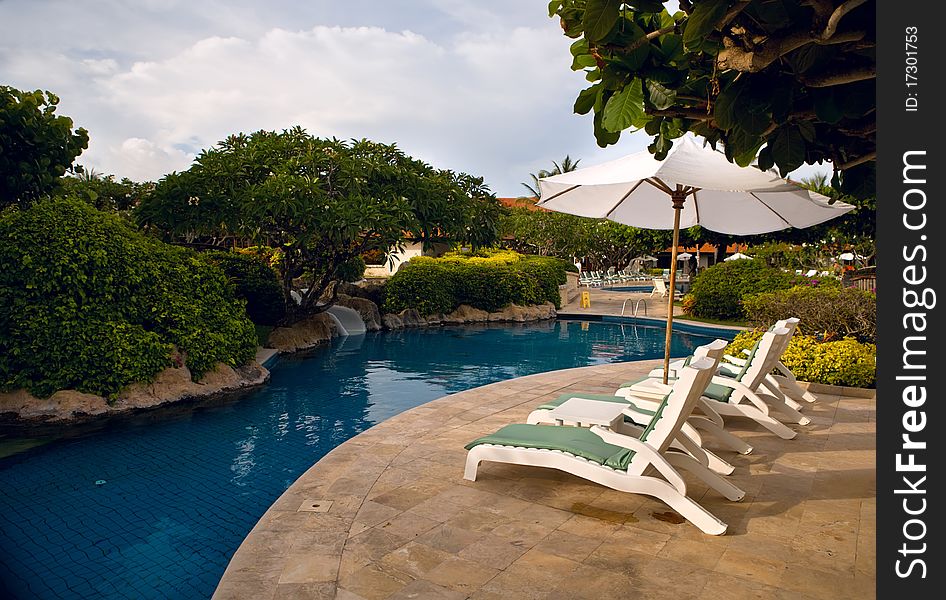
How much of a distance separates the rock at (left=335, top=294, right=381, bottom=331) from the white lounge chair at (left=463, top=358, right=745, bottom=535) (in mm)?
14219

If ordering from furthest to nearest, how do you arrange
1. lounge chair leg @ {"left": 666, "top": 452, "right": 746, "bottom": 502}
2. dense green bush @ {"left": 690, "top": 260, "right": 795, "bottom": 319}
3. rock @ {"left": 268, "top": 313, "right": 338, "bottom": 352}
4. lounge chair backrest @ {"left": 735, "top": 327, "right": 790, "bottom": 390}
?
dense green bush @ {"left": 690, "top": 260, "right": 795, "bottom": 319}, rock @ {"left": 268, "top": 313, "right": 338, "bottom": 352}, lounge chair backrest @ {"left": 735, "top": 327, "right": 790, "bottom": 390}, lounge chair leg @ {"left": 666, "top": 452, "right": 746, "bottom": 502}

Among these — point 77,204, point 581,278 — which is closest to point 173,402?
point 77,204

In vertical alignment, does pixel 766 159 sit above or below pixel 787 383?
above

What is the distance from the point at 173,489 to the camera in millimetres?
5938

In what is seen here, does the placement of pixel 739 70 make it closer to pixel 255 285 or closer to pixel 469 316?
pixel 255 285

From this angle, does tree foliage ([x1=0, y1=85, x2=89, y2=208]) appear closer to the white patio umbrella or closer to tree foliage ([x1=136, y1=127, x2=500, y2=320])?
tree foliage ([x1=136, y1=127, x2=500, y2=320])

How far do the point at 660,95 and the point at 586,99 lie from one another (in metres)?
0.32

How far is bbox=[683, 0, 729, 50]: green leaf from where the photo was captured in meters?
1.94

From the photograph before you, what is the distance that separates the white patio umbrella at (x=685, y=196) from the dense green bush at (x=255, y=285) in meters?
8.62

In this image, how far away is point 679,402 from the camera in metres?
4.05

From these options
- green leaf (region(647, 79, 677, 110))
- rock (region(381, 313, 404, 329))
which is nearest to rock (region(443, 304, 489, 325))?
rock (region(381, 313, 404, 329))

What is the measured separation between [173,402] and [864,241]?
22899 millimetres

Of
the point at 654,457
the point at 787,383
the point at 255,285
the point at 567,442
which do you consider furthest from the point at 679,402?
the point at 255,285

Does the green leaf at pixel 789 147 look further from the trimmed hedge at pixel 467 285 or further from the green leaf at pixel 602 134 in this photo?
the trimmed hedge at pixel 467 285
